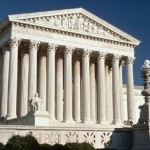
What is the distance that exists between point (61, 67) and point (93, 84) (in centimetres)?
Answer: 677

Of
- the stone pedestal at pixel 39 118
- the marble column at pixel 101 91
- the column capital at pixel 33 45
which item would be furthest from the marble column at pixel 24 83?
the stone pedestal at pixel 39 118

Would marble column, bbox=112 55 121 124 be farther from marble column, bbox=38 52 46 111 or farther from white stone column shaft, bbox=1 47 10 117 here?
white stone column shaft, bbox=1 47 10 117

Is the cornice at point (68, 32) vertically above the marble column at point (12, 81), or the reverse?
the cornice at point (68, 32)

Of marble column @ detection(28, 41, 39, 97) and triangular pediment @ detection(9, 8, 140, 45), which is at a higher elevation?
triangular pediment @ detection(9, 8, 140, 45)

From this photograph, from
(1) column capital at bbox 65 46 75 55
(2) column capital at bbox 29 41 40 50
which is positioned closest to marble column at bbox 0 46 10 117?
(2) column capital at bbox 29 41 40 50

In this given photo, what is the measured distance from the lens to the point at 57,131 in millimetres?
A: 24562

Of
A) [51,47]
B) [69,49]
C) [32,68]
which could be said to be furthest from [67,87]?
[51,47]

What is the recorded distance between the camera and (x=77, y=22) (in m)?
58.1

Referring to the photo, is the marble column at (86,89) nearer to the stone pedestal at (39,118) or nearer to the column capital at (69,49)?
the column capital at (69,49)

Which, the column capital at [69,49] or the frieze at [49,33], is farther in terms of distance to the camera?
the column capital at [69,49]

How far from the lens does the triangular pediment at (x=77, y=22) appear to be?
5356 cm

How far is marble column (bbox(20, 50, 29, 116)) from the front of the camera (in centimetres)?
5394

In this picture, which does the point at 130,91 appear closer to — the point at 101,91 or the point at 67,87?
the point at 101,91

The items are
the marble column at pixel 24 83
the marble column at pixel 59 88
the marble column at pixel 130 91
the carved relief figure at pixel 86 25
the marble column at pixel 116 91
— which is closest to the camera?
Answer: the marble column at pixel 24 83
